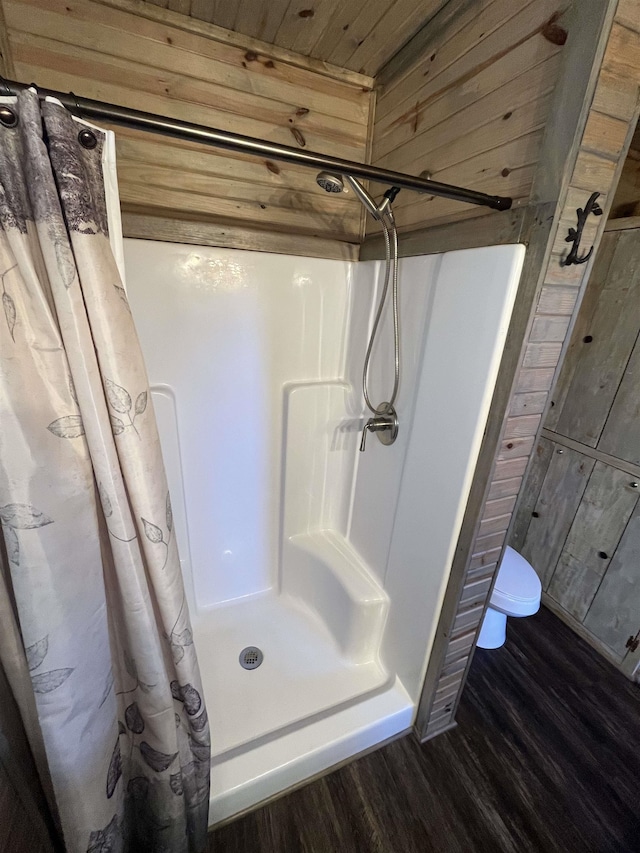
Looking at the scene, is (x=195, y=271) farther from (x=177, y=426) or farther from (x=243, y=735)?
(x=243, y=735)

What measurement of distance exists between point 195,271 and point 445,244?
83 centimetres

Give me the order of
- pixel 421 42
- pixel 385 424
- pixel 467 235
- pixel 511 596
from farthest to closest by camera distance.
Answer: pixel 511 596, pixel 385 424, pixel 421 42, pixel 467 235

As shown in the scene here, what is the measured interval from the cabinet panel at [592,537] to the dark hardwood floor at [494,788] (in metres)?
0.38

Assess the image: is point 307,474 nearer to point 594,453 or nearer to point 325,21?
point 594,453

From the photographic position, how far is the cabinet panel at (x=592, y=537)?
1626 mm

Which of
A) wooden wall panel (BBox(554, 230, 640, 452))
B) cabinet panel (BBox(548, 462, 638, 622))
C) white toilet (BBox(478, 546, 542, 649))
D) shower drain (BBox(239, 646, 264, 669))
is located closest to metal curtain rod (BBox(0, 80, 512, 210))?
wooden wall panel (BBox(554, 230, 640, 452))

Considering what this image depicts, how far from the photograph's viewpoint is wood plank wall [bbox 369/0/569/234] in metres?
0.81

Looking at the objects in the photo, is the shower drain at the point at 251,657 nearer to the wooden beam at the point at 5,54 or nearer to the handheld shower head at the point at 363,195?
the handheld shower head at the point at 363,195

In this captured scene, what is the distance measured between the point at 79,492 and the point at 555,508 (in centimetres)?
213

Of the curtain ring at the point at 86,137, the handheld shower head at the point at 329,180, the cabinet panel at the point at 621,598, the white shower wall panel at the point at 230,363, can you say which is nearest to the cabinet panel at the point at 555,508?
the cabinet panel at the point at 621,598

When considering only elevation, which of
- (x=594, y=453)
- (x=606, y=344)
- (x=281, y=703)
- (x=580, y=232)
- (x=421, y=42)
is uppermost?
(x=421, y=42)

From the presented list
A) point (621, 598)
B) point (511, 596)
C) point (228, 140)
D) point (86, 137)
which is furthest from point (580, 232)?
point (621, 598)

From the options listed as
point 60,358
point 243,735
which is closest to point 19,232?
point 60,358

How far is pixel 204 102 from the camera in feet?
3.78
